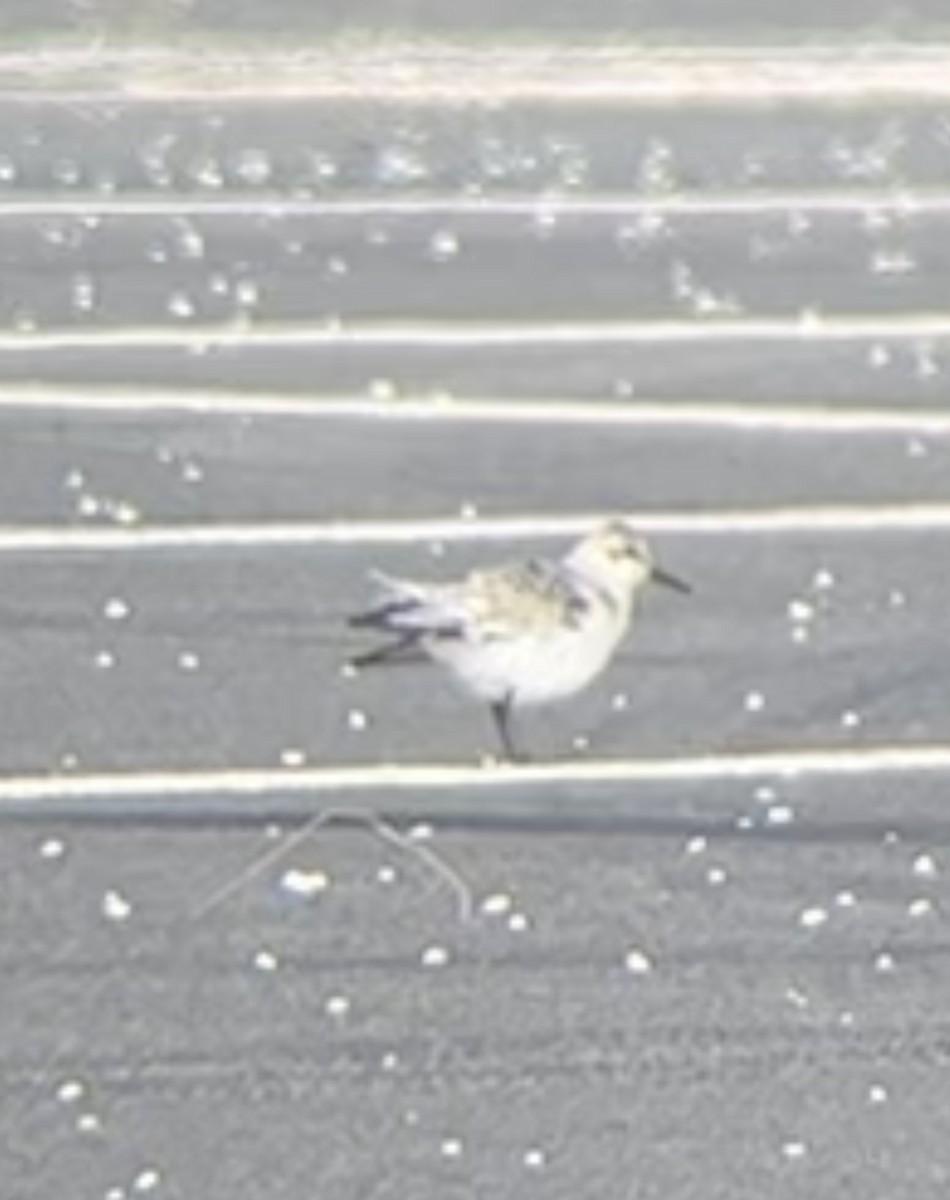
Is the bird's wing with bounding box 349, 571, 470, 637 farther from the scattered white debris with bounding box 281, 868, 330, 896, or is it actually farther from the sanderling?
the scattered white debris with bounding box 281, 868, 330, 896

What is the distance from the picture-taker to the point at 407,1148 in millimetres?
8594

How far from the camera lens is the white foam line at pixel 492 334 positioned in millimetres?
14102

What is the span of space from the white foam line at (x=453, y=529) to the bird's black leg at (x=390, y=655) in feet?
3.36

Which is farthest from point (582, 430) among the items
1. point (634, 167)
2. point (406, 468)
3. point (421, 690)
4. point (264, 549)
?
point (634, 167)

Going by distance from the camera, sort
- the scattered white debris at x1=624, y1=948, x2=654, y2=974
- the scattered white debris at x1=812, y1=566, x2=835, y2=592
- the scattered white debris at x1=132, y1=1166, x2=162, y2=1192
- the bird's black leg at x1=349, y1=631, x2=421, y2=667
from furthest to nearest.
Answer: the scattered white debris at x1=812, y1=566, x2=835, y2=592, the bird's black leg at x1=349, y1=631, x2=421, y2=667, the scattered white debris at x1=624, y1=948, x2=654, y2=974, the scattered white debris at x1=132, y1=1166, x2=162, y2=1192

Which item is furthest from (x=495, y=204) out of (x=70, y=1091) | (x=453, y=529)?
(x=70, y=1091)

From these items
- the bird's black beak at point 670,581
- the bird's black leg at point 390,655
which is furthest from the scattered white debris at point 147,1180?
the bird's black beak at point 670,581

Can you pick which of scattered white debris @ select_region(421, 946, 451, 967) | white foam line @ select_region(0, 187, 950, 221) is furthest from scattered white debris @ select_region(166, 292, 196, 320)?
scattered white debris @ select_region(421, 946, 451, 967)

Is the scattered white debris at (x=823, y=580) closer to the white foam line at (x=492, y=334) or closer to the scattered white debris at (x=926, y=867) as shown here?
the scattered white debris at (x=926, y=867)

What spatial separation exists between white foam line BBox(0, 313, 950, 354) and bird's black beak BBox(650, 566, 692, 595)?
8.28 feet

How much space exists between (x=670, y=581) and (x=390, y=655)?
2.76 feet

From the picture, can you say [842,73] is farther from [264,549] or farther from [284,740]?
[284,740]

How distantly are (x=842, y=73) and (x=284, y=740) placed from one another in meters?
7.99

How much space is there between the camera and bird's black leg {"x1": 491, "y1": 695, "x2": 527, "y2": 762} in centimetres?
1055
